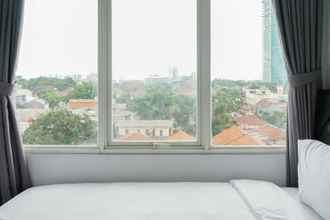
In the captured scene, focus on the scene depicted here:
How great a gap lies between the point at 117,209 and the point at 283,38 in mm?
1695

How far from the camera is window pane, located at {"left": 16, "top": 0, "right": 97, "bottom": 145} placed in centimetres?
283

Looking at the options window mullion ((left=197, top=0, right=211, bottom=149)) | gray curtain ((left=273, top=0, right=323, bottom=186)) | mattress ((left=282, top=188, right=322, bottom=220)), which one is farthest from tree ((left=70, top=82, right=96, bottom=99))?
mattress ((left=282, top=188, right=322, bottom=220))

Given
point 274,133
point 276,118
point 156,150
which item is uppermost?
point 276,118

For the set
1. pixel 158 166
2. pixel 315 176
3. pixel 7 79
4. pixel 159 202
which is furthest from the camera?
pixel 158 166

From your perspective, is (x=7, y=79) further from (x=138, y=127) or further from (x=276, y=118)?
(x=276, y=118)

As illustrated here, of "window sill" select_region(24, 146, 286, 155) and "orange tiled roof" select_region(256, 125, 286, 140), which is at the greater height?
"orange tiled roof" select_region(256, 125, 286, 140)

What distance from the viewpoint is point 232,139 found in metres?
2.85

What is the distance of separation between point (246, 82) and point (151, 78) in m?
0.75

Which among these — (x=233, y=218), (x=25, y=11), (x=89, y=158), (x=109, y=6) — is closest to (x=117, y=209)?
(x=233, y=218)

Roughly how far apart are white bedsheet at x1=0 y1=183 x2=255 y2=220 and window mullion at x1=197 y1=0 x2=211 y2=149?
492 millimetres

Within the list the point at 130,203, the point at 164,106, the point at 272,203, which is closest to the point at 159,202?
the point at 130,203

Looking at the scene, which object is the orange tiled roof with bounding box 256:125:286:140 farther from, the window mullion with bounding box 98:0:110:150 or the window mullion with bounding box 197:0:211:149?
the window mullion with bounding box 98:0:110:150

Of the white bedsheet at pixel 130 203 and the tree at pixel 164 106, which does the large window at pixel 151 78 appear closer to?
the tree at pixel 164 106

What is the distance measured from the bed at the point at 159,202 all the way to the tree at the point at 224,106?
1.67ft
